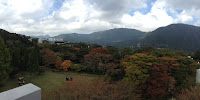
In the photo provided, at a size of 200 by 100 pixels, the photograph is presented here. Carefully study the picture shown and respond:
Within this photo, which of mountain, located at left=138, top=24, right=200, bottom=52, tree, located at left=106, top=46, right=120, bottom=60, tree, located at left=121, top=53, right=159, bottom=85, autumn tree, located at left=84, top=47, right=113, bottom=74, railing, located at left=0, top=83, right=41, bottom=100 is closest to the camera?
railing, located at left=0, top=83, right=41, bottom=100

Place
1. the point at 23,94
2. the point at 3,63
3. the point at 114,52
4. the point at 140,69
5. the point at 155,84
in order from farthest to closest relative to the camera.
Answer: the point at 114,52, the point at 140,69, the point at 155,84, the point at 3,63, the point at 23,94

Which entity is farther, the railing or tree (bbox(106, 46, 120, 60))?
tree (bbox(106, 46, 120, 60))

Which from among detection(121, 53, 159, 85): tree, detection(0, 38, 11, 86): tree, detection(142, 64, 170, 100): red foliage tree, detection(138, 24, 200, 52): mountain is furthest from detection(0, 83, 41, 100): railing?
detection(138, 24, 200, 52): mountain

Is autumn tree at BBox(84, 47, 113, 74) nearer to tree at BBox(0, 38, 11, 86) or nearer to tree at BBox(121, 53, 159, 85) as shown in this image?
tree at BBox(121, 53, 159, 85)

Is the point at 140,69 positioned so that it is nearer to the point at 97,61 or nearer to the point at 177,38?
the point at 97,61

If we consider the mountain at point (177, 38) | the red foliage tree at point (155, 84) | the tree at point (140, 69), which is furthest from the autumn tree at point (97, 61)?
the mountain at point (177, 38)

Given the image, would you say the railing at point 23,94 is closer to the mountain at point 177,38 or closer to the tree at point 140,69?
the tree at point 140,69

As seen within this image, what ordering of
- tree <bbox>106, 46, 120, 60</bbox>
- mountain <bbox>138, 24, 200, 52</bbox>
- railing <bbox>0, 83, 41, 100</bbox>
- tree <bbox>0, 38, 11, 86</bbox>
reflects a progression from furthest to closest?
mountain <bbox>138, 24, 200, 52</bbox> → tree <bbox>106, 46, 120, 60</bbox> → tree <bbox>0, 38, 11, 86</bbox> → railing <bbox>0, 83, 41, 100</bbox>

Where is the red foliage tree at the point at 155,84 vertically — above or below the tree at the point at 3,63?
below

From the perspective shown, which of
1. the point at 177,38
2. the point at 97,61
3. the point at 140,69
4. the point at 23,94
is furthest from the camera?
the point at 177,38

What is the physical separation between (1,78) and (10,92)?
495 inches

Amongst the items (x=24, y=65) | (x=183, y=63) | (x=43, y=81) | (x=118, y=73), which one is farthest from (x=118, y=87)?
(x=24, y=65)

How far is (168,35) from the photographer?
16162 cm

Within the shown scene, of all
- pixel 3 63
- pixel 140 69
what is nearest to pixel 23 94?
pixel 3 63
